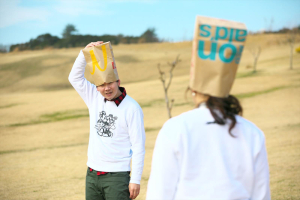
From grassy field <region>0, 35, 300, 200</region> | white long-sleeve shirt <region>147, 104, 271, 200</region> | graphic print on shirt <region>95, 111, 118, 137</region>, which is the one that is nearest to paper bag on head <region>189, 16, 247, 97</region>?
white long-sleeve shirt <region>147, 104, 271, 200</region>

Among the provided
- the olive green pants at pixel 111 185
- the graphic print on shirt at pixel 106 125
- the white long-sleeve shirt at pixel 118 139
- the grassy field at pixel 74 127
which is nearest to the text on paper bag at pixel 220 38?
the white long-sleeve shirt at pixel 118 139

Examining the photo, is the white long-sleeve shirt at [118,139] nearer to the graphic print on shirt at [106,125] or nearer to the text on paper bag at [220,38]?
the graphic print on shirt at [106,125]

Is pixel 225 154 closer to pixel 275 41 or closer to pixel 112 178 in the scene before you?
pixel 112 178

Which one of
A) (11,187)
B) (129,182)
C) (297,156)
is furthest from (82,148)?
(129,182)

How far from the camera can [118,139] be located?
3.05 metres

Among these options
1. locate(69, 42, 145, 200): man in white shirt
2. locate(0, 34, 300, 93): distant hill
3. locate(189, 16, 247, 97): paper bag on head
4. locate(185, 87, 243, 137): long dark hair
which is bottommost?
locate(0, 34, 300, 93): distant hill

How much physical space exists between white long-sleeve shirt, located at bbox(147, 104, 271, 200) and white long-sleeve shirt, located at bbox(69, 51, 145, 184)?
135 centimetres

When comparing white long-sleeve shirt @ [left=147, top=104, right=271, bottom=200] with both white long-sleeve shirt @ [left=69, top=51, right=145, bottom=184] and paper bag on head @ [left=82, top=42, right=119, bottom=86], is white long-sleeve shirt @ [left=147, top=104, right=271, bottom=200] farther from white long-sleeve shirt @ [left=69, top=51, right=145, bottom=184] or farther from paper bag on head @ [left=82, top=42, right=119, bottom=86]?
paper bag on head @ [left=82, top=42, right=119, bottom=86]

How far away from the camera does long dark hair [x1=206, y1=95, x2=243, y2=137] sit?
1605 mm

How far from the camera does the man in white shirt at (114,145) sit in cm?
298

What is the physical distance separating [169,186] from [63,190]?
546 cm

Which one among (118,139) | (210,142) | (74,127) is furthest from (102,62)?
(74,127)

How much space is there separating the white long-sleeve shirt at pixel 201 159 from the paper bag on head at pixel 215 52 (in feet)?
0.46

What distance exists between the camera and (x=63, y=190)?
6.52m
